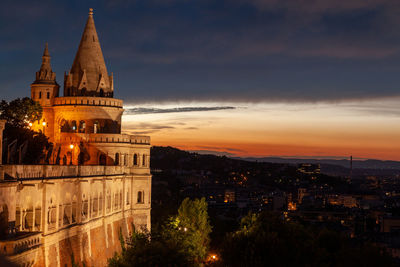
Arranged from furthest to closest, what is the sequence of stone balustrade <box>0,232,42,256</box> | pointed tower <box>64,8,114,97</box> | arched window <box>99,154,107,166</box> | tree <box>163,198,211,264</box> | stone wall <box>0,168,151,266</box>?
pointed tower <box>64,8,114,97</box> < arched window <box>99,154,107,166</box> < tree <box>163,198,211,264</box> < stone wall <box>0,168,151,266</box> < stone balustrade <box>0,232,42,256</box>

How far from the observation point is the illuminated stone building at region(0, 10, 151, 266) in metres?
35.2

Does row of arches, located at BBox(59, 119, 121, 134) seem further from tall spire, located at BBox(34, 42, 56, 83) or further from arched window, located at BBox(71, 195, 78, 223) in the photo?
arched window, located at BBox(71, 195, 78, 223)

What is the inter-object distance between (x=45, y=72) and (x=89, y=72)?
166 inches

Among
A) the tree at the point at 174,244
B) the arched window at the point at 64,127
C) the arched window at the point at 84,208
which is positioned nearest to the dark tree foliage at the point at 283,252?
the tree at the point at 174,244

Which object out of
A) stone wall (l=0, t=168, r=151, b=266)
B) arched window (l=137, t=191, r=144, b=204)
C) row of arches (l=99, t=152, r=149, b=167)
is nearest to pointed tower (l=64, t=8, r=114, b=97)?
row of arches (l=99, t=152, r=149, b=167)

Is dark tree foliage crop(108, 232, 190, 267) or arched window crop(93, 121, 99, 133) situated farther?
arched window crop(93, 121, 99, 133)

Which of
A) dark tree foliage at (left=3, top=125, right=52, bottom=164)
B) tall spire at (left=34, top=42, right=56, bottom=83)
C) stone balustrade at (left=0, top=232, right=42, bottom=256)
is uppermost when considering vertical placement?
tall spire at (left=34, top=42, right=56, bottom=83)

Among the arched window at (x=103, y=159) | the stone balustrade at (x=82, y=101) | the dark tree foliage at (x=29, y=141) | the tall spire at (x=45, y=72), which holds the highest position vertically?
the tall spire at (x=45, y=72)

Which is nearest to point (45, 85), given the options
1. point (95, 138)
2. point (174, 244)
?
point (95, 138)

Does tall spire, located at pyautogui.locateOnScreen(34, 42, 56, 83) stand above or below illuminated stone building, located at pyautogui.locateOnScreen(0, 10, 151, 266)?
above

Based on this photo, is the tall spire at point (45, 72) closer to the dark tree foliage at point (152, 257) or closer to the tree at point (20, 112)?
the tree at point (20, 112)

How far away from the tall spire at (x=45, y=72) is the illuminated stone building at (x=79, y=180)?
10 centimetres

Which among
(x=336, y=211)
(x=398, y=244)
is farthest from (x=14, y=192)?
(x=336, y=211)

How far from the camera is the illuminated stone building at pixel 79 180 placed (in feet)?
115
